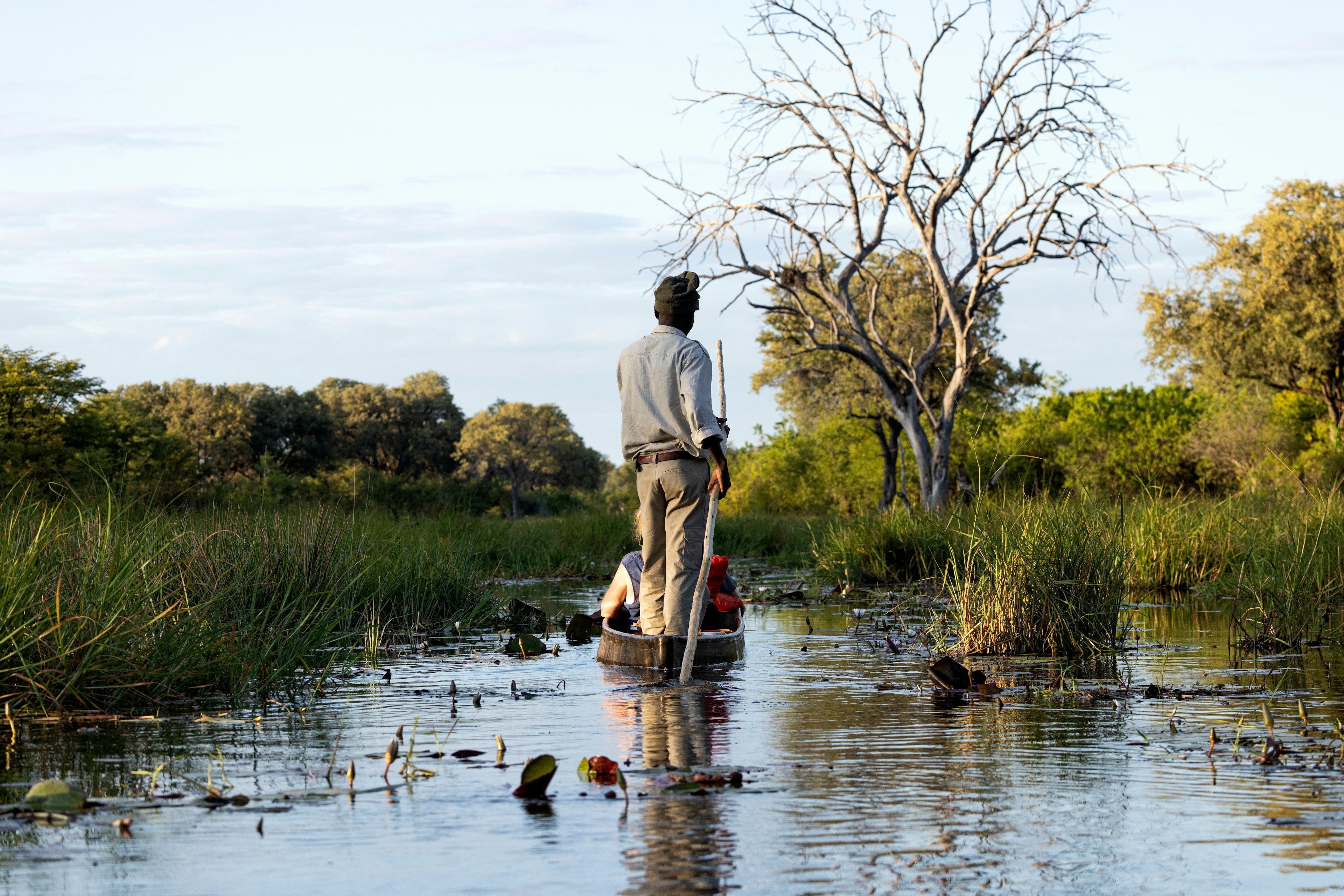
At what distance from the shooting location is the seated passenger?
9.89 m

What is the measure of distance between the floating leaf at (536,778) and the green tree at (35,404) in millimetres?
16676

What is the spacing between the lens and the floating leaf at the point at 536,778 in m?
4.61

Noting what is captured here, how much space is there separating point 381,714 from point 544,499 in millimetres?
65662

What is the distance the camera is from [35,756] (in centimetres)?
551

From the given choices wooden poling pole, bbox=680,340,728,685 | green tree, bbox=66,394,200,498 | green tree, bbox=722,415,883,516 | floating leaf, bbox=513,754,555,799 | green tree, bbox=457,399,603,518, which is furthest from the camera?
green tree, bbox=457,399,603,518

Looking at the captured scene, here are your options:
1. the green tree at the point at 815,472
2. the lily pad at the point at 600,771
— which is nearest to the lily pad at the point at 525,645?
the lily pad at the point at 600,771

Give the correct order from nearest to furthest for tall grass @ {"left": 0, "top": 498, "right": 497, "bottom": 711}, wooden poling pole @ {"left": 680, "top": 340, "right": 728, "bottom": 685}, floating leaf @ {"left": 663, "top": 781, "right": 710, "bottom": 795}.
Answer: floating leaf @ {"left": 663, "top": 781, "right": 710, "bottom": 795} → tall grass @ {"left": 0, "top": 498, "right": 497, "bottom": 711} → wooden poling pole @ {"left": 680, "top": 340, "right": 728, "bottom": 685}

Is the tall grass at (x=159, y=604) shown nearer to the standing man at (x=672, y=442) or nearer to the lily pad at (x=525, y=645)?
the lily pad at (x=525, y=645)

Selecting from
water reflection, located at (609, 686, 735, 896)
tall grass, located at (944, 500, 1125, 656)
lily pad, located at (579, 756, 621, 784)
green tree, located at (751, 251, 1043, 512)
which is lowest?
water reflection, located at (609, 686, 735, 896)

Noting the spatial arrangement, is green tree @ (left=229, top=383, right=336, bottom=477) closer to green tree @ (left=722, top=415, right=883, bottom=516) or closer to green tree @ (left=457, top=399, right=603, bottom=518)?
green tree @ (left=457, top=399, right=603, bottom=518)

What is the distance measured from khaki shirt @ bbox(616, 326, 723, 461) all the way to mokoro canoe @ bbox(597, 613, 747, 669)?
→ 4.28ft

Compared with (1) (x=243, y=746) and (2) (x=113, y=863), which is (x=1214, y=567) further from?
(2) (x=113, y=863)

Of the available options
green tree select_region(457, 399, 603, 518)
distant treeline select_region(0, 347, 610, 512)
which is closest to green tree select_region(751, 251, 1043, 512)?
distant treeline select_region(0, 347, 610, 512)

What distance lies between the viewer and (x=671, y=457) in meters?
8.89
